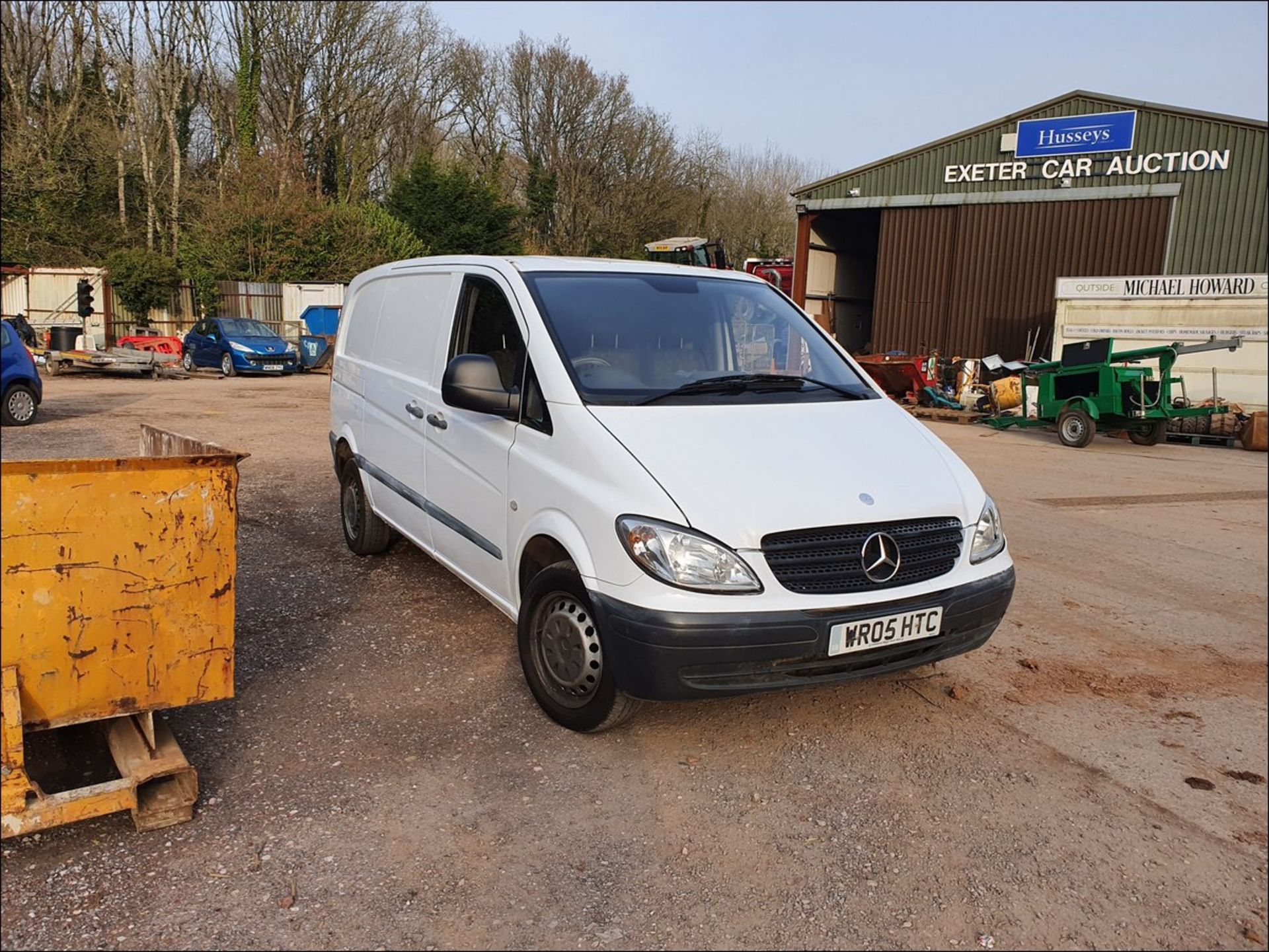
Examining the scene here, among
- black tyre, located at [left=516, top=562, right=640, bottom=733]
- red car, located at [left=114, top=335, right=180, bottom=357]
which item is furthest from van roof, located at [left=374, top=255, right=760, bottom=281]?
red car, located at [left=114, top=335, right=180, bottom=357]

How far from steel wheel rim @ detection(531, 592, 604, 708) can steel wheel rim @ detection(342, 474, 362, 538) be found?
2.78m

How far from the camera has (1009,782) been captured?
11.8 feet

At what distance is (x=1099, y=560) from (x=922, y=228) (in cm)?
1788

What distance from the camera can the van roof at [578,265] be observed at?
4762 millimetres

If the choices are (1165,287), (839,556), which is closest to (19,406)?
(839,556)

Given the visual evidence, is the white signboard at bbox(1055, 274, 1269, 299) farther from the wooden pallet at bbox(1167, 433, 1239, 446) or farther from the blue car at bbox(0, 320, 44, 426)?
the blue car at bbox(0, 320, 44, 426)

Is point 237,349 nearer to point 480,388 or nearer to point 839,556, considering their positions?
point 480,388

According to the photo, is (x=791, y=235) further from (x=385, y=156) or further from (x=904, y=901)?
(x=904, y=901)

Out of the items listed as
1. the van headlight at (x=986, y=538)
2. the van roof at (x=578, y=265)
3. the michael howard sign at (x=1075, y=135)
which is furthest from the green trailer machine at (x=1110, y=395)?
the van headlight at (x=986, y=538)

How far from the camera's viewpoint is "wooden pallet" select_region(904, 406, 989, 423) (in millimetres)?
18094

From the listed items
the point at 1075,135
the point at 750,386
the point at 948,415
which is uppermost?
the point at 1075,135

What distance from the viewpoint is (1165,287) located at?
16.4 meters

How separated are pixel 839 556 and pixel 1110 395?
12.3m

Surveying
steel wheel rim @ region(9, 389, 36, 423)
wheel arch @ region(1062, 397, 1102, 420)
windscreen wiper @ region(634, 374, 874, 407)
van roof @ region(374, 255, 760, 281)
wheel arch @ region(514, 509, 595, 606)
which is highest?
van roof @ region(374, 255, 760, 281)
